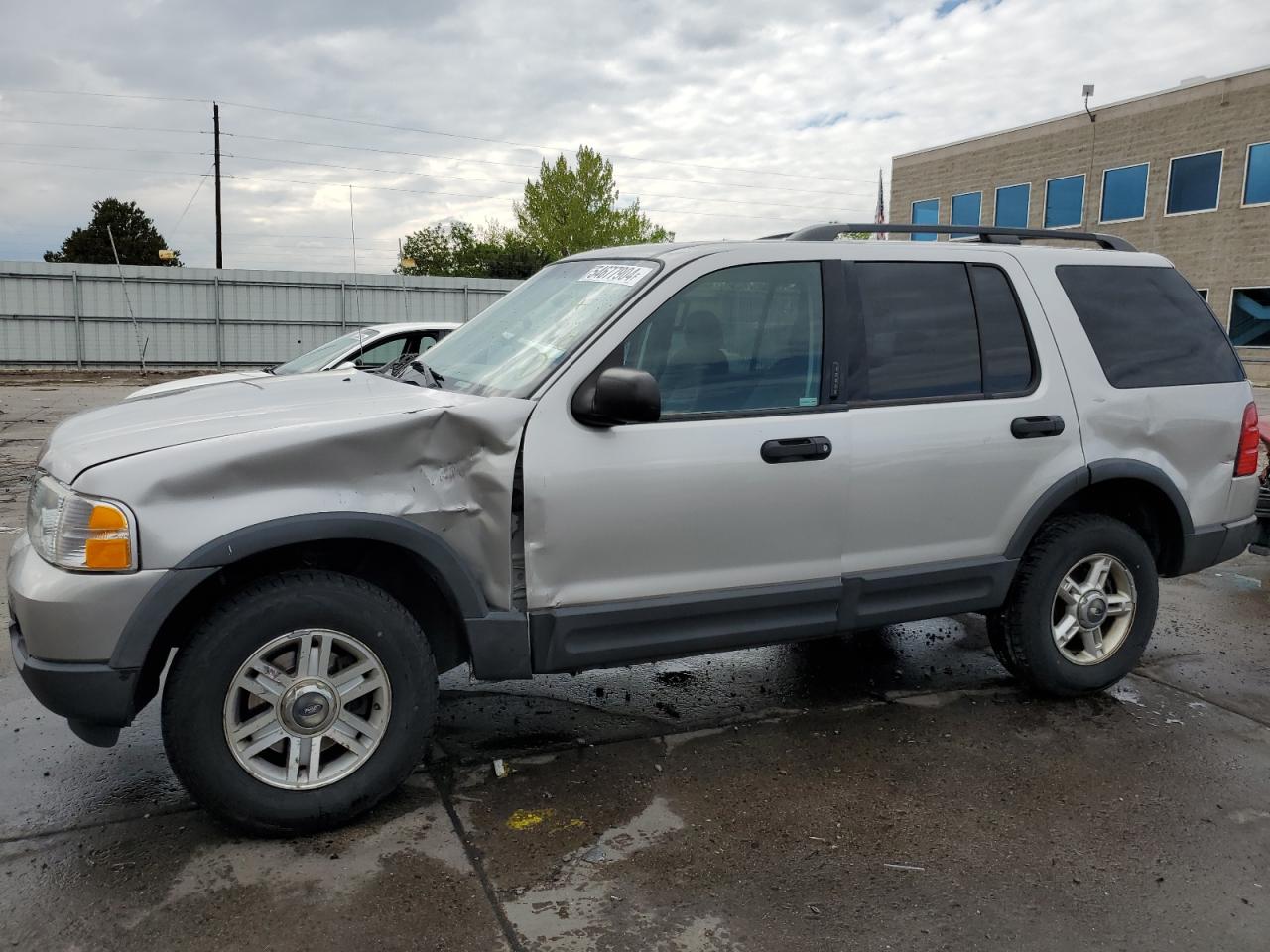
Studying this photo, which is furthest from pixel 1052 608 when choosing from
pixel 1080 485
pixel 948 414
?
pixel 948 414

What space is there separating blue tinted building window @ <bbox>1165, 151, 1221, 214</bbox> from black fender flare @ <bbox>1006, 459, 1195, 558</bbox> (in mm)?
31743

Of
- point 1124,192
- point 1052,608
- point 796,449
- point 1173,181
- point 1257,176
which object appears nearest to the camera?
point 796,449

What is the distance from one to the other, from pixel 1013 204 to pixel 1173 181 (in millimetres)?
6028

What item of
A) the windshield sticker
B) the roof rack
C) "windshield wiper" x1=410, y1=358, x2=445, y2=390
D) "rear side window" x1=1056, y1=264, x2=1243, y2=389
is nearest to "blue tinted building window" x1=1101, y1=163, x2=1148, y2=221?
the roof rack

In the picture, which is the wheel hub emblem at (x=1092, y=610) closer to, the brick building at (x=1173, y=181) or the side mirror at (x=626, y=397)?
the side mirror at (x=626, y=397)

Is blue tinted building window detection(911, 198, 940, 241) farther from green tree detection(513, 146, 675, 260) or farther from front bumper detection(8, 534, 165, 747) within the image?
front bumper detection(8, 534, 165, 747)

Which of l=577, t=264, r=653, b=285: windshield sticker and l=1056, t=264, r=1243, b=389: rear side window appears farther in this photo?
l=1056, t=264, r=1243, b=389: rear side window

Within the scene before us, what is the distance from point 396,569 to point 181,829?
1.06 m

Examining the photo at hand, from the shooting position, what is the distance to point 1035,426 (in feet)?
13.6

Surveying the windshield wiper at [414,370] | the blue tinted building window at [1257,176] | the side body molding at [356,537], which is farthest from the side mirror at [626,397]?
the blue tinted building window at [1257,176]

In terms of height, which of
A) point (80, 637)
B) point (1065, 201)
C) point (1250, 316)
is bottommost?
point (80, 637)

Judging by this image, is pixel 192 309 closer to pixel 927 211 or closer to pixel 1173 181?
pixel 927 211

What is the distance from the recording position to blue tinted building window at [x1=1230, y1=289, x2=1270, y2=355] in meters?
30.5

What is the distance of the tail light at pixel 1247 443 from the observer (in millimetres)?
4645
